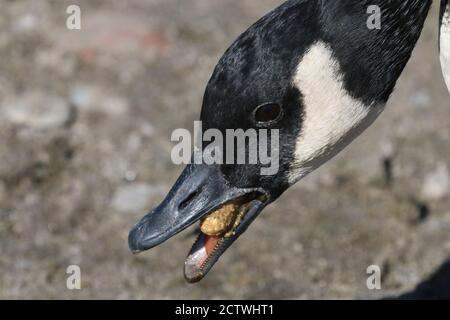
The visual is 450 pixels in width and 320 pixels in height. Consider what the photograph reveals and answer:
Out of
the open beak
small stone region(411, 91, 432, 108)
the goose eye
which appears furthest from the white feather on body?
small stone region(411, 91, 432, 108)

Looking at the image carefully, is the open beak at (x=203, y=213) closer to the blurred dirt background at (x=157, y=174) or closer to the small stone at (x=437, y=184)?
the blurred dirt background at (x=157, y=174)

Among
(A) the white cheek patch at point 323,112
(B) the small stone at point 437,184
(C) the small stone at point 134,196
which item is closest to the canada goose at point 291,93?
(A) the white cheek patch at point 323,112

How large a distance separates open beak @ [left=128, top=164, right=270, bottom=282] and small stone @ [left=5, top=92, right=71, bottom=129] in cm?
198

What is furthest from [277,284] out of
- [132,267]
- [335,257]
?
[132,267]

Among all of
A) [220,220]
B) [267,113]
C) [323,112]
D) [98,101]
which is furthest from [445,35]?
[98,101]

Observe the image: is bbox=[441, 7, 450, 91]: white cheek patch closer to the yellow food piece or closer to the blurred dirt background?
the yellow food piece

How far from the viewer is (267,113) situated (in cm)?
320

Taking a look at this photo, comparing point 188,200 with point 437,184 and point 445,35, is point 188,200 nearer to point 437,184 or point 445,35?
point 445,35

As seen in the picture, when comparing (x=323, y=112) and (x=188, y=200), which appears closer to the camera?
(x=323, y=112)

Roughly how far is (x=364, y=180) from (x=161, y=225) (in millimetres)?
1896

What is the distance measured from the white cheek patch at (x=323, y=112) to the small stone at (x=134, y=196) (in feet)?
5.18

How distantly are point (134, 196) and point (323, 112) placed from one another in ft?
6.17

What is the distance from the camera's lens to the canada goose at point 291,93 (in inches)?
123

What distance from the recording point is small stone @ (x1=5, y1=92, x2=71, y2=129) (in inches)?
207
